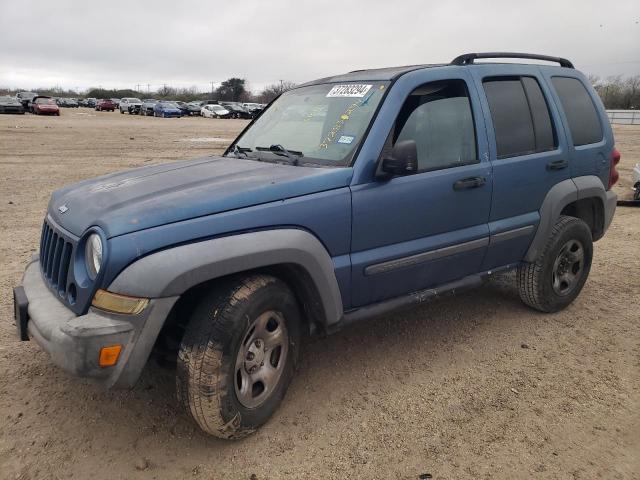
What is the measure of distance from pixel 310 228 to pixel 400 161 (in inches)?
25.2

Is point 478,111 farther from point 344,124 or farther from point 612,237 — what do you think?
point 612,237

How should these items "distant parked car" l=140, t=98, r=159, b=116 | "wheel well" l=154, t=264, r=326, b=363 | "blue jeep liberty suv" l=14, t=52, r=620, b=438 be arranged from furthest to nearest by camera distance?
"distant parked car" l=140, t=98, r=159, b=116 < "wheel well" l=154, t=264, r=326, b=363 < "blue jeep liberty suv" l=14, t=52, r=620, b=438

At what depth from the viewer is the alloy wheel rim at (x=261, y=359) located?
2701 mm

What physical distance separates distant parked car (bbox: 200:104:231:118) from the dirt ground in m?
42.9

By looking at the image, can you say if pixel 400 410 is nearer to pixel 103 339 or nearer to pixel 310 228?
pixel 310 228

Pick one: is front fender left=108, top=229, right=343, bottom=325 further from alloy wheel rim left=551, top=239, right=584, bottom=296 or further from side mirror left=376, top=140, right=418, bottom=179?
alloy wheel rim left=551, top=239, right=584, bottom=296

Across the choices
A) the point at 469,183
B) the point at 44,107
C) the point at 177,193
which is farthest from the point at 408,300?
the point at 44,107

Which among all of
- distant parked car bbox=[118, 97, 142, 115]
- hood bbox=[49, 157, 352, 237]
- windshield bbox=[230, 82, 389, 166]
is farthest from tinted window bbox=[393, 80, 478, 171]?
distant parked car bbox=[118, 97, 142, 115]

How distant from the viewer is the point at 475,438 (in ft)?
9.14

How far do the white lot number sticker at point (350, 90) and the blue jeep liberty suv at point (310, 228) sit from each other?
12mm

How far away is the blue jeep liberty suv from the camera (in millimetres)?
2381

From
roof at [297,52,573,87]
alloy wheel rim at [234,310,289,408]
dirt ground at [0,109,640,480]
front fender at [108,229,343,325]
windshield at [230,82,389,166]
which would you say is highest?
roof at [297,52,573,87]

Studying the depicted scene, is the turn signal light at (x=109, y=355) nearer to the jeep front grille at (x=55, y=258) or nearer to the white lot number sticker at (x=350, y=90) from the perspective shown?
the jeep front grille at (x=55, y=258)

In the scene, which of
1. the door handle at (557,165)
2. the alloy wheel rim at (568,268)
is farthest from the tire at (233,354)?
the alloy wheel rim at (568,268)
